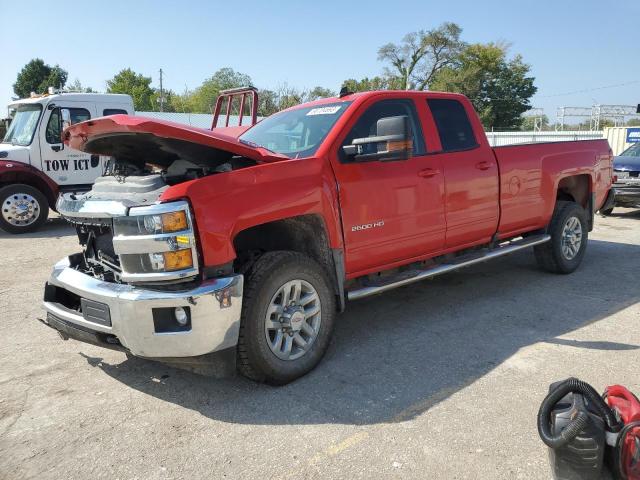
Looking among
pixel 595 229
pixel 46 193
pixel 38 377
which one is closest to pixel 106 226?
pixel 38 377

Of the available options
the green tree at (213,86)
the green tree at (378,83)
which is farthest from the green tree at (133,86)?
the green tree at (378,83)

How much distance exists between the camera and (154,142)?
346 centimetres

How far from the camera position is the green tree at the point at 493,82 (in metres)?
56.3

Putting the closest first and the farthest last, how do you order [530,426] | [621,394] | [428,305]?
[621,394] → [530,426] → [428,305]

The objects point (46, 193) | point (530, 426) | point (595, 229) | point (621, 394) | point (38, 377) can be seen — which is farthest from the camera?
point (46, 193)

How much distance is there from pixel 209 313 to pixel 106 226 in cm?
105

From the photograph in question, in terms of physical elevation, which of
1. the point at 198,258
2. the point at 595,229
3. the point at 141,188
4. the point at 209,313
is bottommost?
the point at 595,229

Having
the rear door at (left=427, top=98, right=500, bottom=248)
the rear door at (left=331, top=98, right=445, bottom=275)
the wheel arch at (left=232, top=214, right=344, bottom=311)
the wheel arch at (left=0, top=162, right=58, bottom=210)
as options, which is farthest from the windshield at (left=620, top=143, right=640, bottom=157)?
the wheel arch at (left=0, top=162, right=58, bottom=210)

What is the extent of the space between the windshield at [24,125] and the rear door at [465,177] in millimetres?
8764

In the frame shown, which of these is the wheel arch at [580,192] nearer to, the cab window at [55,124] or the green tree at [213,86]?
the cab window at [55,124]

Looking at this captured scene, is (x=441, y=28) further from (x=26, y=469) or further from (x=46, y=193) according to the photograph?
(x=26, y=469)

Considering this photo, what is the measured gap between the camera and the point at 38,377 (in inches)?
151

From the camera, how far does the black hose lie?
2.36m

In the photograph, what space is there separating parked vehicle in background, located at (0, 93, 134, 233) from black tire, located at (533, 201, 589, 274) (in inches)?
316
